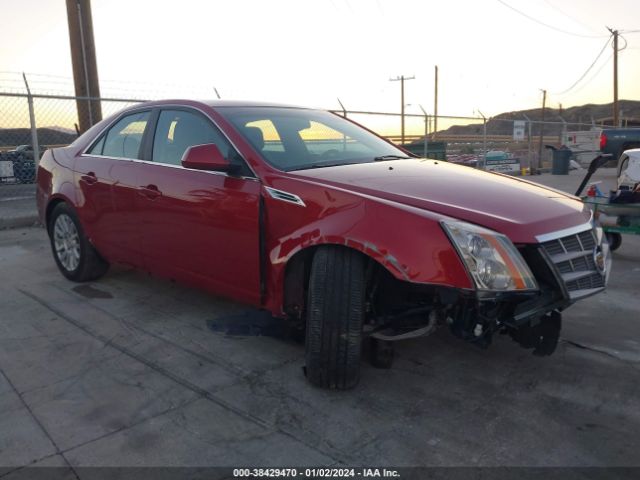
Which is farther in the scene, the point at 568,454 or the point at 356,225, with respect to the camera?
the point at 356,225

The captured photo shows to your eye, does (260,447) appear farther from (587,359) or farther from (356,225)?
(587,359)

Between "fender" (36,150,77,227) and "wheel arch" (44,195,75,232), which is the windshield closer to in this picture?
"fender" (36,150,77,227)

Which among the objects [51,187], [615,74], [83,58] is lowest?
[51,187]

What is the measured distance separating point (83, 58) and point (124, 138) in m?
5.77

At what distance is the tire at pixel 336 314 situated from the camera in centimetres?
291

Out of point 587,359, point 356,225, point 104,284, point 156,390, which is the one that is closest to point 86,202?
point 104,284

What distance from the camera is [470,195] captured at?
10.2ft

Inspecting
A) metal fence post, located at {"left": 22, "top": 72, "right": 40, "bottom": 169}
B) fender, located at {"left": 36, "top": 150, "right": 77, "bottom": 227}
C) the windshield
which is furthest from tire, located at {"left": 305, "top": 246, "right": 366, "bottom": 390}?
metal fence post, located at {"left": 22, "top": 72, "right": 40, "bottom": 169}

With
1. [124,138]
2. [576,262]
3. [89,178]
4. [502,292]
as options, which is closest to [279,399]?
[502,292]

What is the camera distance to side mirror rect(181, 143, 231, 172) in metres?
3.38

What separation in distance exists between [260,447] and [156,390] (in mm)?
858

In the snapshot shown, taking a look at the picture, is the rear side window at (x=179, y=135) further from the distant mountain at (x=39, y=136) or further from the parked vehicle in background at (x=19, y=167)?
the parked vehicle in background at (x=19, y=167)

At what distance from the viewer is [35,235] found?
7.82m

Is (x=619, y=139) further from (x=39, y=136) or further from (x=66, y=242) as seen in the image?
(x=66, y=242)
